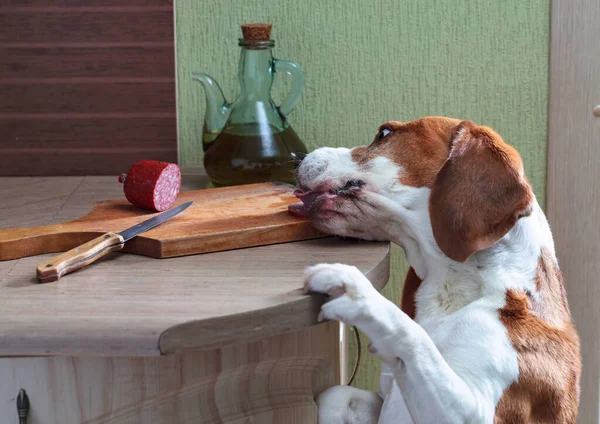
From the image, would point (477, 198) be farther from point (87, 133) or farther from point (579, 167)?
point (87, 133)

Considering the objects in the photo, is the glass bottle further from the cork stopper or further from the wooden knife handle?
the wooden knife handle

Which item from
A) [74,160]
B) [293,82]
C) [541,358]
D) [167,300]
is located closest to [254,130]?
[293,82]

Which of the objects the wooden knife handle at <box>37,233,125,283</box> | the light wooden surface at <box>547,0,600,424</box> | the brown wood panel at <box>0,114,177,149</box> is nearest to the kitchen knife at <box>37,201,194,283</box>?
the wooden knife handle at <box>37,233,125,283</box>

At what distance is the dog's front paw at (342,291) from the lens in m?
1.03

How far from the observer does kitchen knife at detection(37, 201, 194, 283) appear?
1.15 metres

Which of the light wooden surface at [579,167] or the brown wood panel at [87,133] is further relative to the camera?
the brown wood panel at [87,133]

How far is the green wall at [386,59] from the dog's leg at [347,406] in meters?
0.81

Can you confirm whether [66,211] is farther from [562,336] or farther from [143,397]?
[562,336]

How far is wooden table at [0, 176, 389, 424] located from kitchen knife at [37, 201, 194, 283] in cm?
2

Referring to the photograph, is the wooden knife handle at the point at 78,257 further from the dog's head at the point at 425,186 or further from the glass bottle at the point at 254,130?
the glass bottle at the point at 254,130

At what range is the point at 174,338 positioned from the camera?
996 mm

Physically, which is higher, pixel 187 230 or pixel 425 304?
pixel 187 230

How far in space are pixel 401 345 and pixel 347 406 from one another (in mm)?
265

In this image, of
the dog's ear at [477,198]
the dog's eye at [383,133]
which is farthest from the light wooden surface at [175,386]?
the dog's eye at [383,133]
